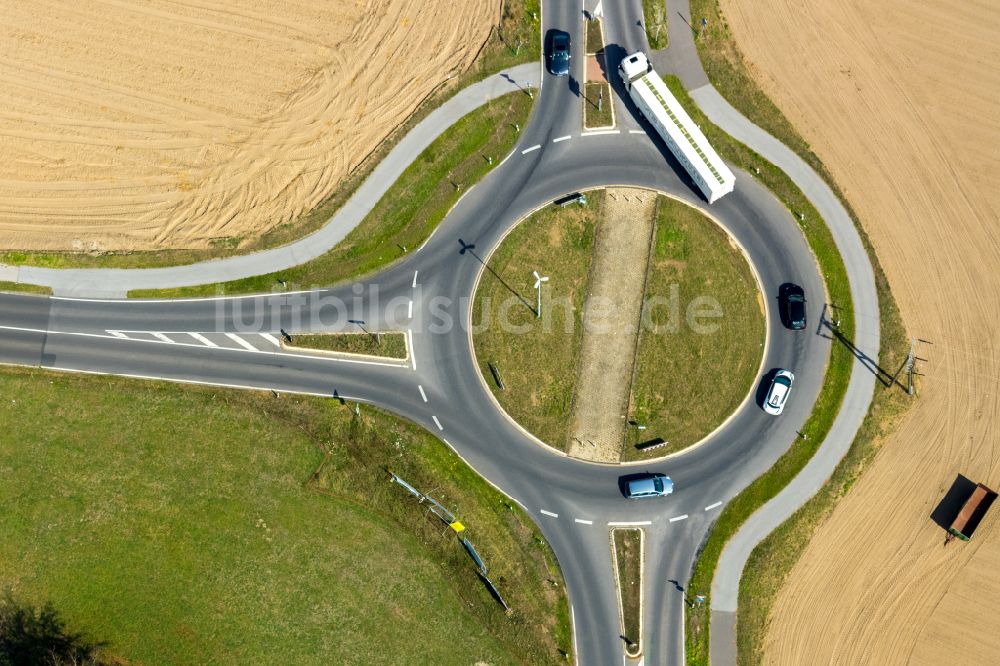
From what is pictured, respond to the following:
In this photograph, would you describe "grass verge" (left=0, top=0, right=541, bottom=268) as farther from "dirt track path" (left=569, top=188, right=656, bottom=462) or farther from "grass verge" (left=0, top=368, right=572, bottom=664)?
"dirt track path" (left=569, top=188, right=656, bottom=462)

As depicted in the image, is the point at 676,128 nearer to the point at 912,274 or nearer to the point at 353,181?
the point at 912,274

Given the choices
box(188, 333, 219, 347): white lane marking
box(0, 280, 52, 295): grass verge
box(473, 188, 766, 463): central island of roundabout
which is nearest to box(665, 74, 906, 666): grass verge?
box(473, 188, 766, 463): central island of roundabout

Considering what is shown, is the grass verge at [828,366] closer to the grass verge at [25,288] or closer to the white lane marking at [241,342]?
the white lane marking at [241,342]

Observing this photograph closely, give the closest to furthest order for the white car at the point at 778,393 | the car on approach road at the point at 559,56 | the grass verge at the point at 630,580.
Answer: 1. the grass verge at the point at 630,580
2. the white car at the point at 778,393
3. the car on approach road at the point at 559,56

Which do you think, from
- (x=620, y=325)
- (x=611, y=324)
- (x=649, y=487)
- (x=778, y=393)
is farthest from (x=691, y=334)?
(x=649, y=487)

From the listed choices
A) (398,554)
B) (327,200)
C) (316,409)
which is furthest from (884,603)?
(327,200)

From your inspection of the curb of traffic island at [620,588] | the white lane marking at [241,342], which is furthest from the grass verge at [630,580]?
the white lane marking at [241,342]

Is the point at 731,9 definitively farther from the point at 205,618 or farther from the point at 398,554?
the point at 205,618
